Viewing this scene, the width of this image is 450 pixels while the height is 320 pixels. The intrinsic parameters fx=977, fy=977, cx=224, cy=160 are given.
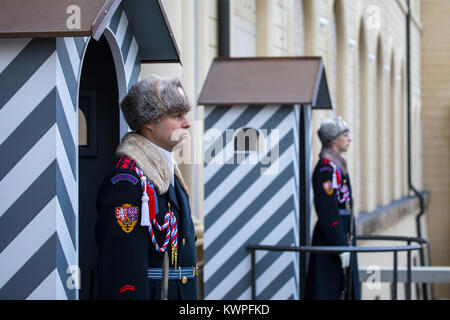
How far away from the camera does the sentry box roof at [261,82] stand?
5.70 meters

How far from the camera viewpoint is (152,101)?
3.23 meters

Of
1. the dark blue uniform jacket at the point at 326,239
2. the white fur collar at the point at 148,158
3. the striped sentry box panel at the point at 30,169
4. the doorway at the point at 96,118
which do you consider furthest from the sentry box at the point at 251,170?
the striped sentry box panel at the point at 30,169

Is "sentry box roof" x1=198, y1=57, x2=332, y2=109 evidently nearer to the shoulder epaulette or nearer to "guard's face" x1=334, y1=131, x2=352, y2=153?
"guard's face" x1=334, y1=131, x2=352, y2=153

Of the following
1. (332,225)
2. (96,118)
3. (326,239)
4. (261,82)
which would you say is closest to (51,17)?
(96,118)

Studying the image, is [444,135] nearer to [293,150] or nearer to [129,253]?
[293,150]

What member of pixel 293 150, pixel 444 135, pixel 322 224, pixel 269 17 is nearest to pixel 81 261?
pixel 293 150

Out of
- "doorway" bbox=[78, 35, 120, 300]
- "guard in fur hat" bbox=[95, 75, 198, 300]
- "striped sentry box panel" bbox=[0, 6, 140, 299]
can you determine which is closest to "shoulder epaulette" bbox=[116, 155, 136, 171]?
"guard in fur hat" bbox=[95, 75, 198, 300]

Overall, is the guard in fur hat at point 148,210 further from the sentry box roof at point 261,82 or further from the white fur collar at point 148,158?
the sentry box roof at point 261,82

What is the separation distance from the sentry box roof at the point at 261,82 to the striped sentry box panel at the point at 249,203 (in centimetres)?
7

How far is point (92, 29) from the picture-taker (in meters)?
2.80

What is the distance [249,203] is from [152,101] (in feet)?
8.69

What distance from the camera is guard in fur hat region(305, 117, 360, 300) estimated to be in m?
6.38

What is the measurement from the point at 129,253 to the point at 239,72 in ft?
9.53

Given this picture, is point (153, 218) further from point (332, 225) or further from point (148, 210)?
point (332, 225)
